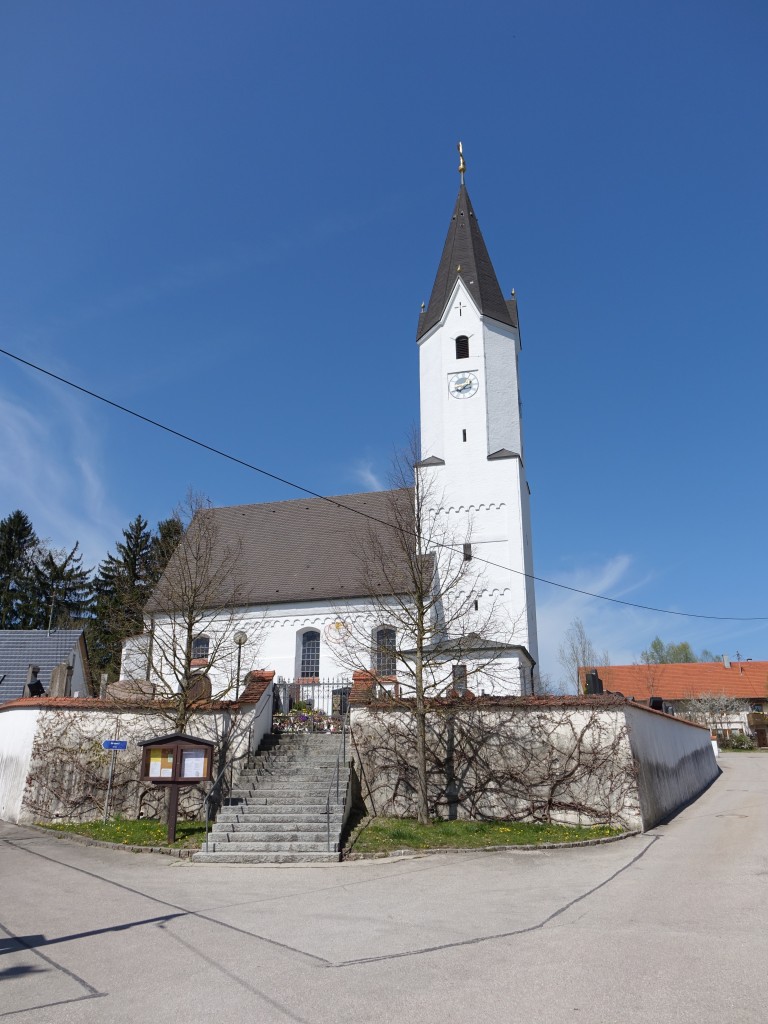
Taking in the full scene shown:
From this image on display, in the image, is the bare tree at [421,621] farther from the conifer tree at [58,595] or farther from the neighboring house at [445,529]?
the conifer tree at [58,595]

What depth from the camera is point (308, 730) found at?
19859mm

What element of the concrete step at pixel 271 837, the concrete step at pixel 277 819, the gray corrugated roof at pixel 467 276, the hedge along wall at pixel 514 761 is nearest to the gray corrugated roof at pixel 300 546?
the gray corrugated roof at pixel 467 276

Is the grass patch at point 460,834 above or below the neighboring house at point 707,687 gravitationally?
below

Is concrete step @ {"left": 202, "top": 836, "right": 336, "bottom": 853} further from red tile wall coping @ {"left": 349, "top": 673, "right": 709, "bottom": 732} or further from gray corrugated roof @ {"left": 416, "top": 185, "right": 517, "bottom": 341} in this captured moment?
gray corrugated roof @ {"left": 416, "top": 185, "right": 517, "bottom": 341}

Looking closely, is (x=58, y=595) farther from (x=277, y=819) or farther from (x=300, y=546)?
(x=277, y=819)

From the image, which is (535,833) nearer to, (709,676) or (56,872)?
(56,872)

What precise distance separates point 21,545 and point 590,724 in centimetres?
5062

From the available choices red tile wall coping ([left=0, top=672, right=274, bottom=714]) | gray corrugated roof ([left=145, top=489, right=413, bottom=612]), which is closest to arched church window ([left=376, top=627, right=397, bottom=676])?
gray corrugated roof ([left=145, top=489, right=413, bottom=612])

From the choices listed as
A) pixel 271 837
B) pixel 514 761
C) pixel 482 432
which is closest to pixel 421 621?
pixel 514 761

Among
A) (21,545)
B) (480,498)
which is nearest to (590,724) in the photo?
(480,498)

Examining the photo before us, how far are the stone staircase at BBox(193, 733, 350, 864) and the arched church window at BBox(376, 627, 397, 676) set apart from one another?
2418mm

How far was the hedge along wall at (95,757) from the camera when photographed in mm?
16953

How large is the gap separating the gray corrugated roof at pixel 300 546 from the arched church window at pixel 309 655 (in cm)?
158

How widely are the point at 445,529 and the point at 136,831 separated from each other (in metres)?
18.6
